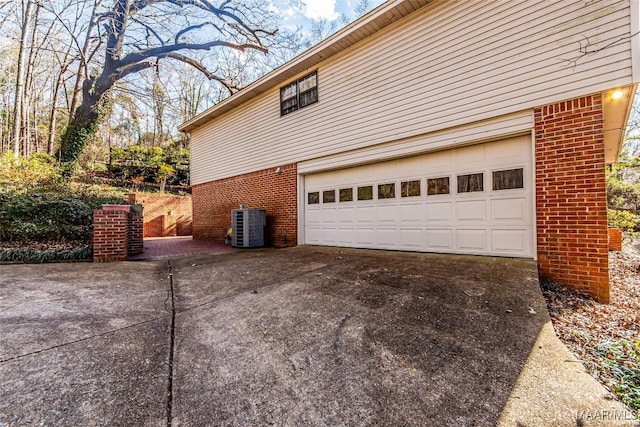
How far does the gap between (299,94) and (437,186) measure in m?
4.44

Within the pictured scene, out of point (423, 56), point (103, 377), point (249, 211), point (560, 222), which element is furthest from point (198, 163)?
point (560, 222)

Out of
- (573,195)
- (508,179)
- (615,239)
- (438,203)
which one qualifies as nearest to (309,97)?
(438,203)

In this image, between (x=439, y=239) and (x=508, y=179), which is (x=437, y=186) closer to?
(x=439, y=239)

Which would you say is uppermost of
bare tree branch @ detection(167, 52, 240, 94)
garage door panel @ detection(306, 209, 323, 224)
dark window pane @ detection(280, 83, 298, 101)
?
bare tree branch @ detection(167, 52, 240, 94)

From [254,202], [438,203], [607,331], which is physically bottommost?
[607,331]

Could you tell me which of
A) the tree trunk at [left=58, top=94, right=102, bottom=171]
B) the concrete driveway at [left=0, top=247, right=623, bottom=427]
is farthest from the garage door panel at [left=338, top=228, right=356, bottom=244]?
the tree trunk at [left=58, top=94, right=102, bottom=171]

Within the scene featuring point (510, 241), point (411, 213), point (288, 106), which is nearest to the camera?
point (510, 241)

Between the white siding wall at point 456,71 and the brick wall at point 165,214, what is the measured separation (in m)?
8.61

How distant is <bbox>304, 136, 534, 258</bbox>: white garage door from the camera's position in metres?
4.36

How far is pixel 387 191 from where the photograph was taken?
5836 mm

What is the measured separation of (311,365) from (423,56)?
5.58 meters

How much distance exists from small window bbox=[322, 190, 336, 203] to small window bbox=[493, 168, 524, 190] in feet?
11.2

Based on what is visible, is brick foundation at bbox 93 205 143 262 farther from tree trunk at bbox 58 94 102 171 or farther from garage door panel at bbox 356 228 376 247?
tree trunk at bbox 58 94 102 171

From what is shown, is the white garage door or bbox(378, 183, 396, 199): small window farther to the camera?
bbox(378, 183, 396, 199): small window
